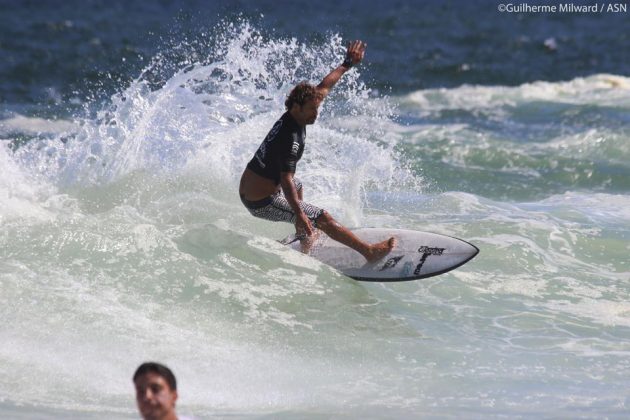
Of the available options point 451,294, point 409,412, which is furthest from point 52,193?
point 409,412

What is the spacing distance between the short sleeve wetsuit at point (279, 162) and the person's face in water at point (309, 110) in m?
0.09

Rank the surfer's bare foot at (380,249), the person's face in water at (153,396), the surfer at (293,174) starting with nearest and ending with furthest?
1. the person's face in water at (153,396)
2. the surfer at (293,174)
3. the surfer's bare foot at (380,249)

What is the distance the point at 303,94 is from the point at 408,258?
5.69 feet

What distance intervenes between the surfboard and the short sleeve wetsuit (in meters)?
0.60

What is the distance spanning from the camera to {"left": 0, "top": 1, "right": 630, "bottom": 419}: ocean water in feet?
23.1

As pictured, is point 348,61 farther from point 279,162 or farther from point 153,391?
point 153,391

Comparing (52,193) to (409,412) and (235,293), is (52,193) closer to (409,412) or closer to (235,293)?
(235,293)

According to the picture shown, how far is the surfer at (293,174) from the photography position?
8297 mm

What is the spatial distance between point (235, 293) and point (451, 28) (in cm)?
3335

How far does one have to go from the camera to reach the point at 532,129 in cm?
1978

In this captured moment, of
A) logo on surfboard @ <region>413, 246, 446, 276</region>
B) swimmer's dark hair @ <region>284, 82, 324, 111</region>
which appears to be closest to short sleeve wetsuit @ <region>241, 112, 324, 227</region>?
swimmer's dark hair @ <region>284, 82, 324, 111</region>

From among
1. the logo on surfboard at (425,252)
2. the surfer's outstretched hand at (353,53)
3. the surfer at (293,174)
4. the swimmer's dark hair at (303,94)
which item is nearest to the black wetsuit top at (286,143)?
the surfer at (293,174)

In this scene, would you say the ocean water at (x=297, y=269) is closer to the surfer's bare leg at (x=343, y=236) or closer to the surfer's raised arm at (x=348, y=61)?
the surfer's bare leg at (x=343, y=236)

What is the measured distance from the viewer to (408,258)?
9008 mm
